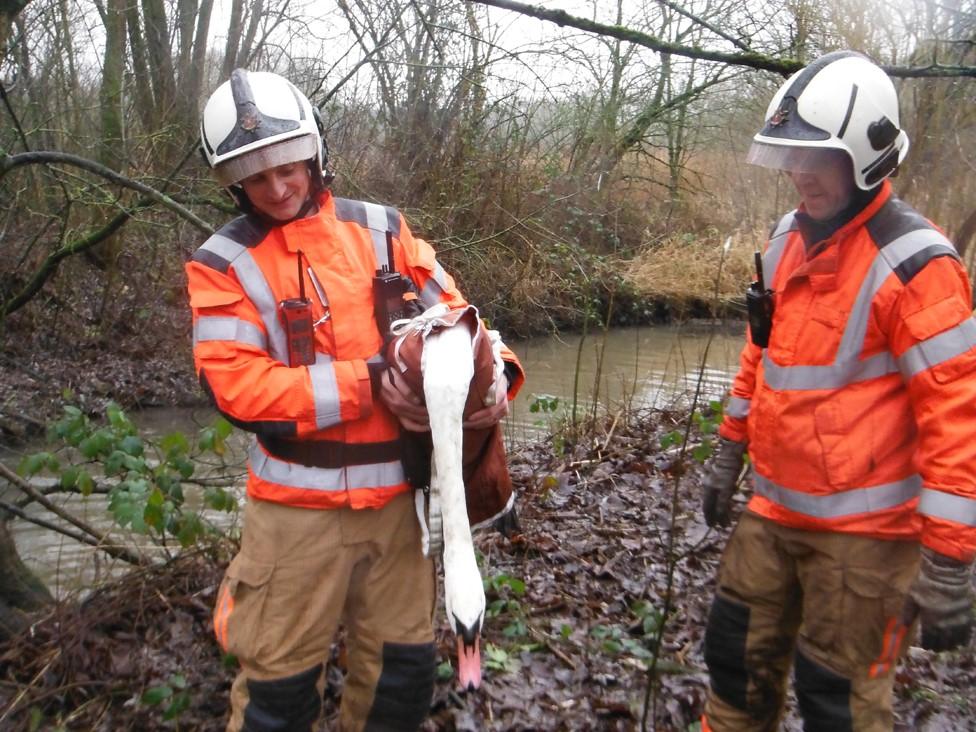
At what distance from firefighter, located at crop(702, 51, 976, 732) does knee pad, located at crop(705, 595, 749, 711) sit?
0.01m

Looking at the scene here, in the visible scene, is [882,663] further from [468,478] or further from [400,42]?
[400,42]

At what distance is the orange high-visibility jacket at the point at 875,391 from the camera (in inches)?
81.6

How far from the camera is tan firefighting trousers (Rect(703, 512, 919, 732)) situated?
7.52 feet

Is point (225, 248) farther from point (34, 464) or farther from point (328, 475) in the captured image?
point (34, 464)

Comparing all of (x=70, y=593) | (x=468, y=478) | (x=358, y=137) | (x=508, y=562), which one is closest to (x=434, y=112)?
(x=358, y=137)

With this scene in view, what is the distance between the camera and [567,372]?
35.2 ft

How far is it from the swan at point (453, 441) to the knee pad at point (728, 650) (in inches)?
37.5

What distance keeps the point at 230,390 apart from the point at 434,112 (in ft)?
31.8

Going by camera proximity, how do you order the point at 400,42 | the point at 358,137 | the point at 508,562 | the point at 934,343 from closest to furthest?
the point at 934,343, the point at 508,562, the point at 400,42, the point at 358,137

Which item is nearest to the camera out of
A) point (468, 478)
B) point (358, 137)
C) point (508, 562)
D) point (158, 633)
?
point (468, 478)

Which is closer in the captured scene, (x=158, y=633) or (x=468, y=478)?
(x=468, y=478)

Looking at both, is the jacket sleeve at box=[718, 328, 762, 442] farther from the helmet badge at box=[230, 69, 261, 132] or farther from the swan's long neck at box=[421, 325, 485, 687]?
the helmet badge at box=[230, 69, 261, 132]

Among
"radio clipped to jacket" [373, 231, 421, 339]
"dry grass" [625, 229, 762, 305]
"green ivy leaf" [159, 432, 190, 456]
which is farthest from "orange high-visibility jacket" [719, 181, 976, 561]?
"dry grass" [625, 229, 762, 305]

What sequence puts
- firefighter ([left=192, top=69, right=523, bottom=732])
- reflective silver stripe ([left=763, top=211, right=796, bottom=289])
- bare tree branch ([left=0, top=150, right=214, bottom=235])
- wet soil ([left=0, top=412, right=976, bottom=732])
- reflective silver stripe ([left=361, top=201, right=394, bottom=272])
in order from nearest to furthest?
firefighter ([left=192, top=69, right=523, bottom=732]), reflective silver stripe ([left=361, top=201, right=394, bottom=272]), reflective silver stripe ([left=763, top=211, right=796, bottom=289]), wet soil ([left=0, top=412, right=976, bottom=732]), bare tree branch ([left=0, top=150, right=214, bottom=235])
